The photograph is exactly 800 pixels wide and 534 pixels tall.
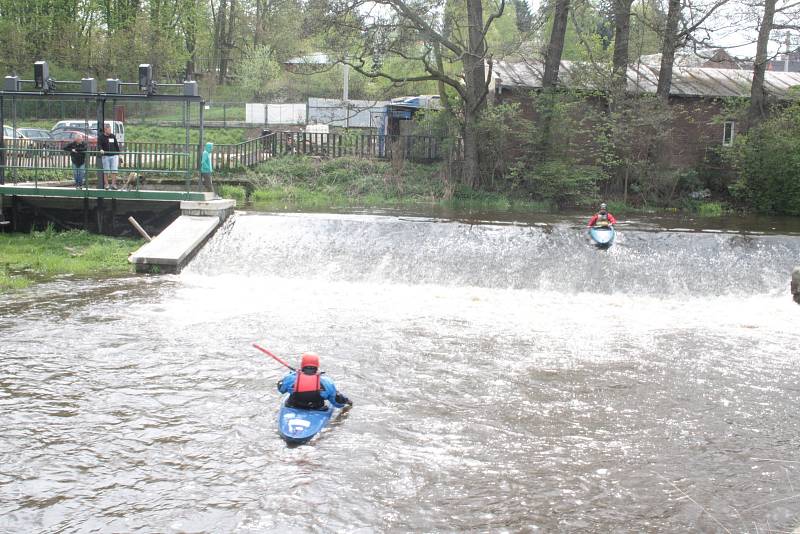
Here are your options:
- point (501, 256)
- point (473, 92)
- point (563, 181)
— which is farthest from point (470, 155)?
point (501, 256)

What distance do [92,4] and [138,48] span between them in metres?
5.89

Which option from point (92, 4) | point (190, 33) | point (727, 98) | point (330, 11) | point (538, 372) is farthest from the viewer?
point (190, 33)

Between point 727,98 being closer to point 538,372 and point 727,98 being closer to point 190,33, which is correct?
point 538,372

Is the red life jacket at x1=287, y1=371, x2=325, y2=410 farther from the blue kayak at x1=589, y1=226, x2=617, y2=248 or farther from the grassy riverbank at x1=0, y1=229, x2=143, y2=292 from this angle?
the blue kayak at x1=589, y1=226, x2=617, y2=248

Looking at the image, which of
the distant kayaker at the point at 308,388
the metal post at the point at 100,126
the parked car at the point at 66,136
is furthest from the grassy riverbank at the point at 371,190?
the distant kayaker at the point at 308,388

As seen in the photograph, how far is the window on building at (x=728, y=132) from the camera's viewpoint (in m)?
29.9

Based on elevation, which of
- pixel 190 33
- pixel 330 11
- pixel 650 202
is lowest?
pixel 650 202

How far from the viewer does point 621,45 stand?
27297 mm

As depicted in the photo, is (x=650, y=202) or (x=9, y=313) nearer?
(x=9, y=313)

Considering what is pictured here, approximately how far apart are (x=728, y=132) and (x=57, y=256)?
24.1 meters

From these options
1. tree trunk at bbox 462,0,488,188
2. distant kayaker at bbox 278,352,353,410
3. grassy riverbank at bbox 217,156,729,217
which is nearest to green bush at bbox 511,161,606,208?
grassy riverbank at bbox 217,156,729,217

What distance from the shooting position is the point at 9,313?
12820 millimetres

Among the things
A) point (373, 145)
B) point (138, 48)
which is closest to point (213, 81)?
point (138, 48)

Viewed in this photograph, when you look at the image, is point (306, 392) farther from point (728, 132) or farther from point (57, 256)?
point (728, 132)
